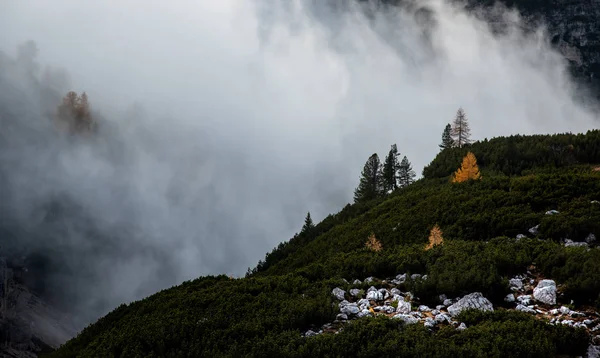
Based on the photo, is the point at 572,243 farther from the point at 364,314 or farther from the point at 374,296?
the point at 364,314

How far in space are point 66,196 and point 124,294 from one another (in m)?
28.2

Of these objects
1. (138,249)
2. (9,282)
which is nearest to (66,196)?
(138,249)

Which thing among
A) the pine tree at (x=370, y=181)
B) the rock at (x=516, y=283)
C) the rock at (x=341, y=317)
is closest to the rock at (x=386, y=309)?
the rock at (x=341, y=317)

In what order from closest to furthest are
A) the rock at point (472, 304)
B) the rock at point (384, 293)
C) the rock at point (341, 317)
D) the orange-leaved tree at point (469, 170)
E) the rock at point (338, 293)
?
the rock at point (472, 304)
the rock at point (341, 317)
the rock at point (384, 293)
the rock at point (338, 293)
the orange-leaved tree at point (469, 170)

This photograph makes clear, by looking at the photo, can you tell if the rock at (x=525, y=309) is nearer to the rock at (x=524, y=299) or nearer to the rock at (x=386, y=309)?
the rock at (x=524, y=299)

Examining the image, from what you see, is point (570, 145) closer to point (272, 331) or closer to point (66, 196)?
point (272, 331)

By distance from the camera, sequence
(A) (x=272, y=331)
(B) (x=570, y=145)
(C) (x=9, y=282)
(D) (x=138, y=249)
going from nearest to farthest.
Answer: (A) (x=272, y=331)
(B) (x=570, y=145)
(C) (x=9, y=282)
(D) (x=138, y=249)

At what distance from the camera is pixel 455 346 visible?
37.2ft

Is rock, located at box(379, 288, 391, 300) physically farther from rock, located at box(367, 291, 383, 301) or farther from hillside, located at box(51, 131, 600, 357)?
rock, located at box(367, 291, 383, 301)

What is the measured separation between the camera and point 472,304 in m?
14.5

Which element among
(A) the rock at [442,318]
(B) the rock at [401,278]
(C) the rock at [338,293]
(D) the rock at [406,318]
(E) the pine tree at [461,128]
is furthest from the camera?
(E) the pine tree at [461,128]

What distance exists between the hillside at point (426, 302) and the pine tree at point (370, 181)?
114 ft

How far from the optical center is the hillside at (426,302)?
476 inches

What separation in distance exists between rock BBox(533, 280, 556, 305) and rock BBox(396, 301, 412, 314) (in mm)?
4184
